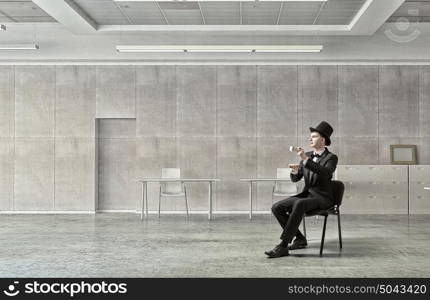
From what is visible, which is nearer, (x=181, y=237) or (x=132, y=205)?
(x=181, y=237)

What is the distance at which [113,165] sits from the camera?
1090cm

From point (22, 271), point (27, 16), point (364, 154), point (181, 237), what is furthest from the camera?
point (364, 154)

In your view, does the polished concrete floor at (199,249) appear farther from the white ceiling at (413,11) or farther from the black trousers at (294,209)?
the white ceiling at (413,11)

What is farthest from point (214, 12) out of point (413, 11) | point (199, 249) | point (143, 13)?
point (199, 249)

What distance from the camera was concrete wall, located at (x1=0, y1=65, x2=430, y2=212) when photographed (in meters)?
10.6

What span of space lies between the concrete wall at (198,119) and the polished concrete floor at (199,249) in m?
1.59

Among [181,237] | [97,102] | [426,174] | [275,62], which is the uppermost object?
[275,62]

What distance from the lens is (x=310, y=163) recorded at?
5.29 meters

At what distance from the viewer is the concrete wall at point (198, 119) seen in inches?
417

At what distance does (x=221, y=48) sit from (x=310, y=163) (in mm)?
4753

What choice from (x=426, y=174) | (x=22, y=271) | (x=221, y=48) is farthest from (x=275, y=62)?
(x=22, y=271)

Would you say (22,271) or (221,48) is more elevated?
(221,48)

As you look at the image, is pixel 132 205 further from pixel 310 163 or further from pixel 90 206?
pixel 310 163

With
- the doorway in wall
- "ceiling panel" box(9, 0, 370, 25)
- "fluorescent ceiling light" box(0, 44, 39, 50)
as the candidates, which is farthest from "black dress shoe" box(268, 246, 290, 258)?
"fluorescent ceiling light" box(0, 44, 39, 50)
